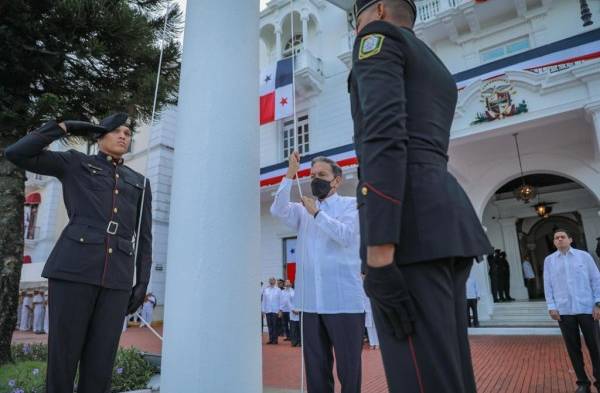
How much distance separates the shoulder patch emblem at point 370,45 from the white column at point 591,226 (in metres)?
15.0

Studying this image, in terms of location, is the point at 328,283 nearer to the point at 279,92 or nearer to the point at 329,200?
the point at 329,200

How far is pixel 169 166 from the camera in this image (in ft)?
60.1

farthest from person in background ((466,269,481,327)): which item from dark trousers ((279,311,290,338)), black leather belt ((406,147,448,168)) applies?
black leather belt ((406,147,448,168))

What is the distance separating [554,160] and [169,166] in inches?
590

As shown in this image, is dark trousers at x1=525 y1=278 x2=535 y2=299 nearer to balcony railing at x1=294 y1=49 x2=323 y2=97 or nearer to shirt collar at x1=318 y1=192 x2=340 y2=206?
balcony railing at x1=294 y1=49 x2=323 y2=97

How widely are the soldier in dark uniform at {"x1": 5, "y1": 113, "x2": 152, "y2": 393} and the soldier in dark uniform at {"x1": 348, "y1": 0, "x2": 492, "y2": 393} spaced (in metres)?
1.77

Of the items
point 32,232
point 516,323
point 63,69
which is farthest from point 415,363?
point 32,232

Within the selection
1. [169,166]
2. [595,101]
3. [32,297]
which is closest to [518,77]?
[595,101]

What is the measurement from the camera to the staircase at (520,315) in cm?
1121

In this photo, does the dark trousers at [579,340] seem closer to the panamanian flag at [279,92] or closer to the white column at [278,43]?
the panamanian flag at [279,92]

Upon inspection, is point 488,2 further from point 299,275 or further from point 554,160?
point 299,275

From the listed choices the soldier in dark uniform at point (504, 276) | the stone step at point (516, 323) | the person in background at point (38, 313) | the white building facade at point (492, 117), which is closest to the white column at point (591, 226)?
the white building facade at point (492, 117)

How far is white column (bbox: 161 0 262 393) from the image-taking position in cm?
161

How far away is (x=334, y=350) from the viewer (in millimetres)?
2490
